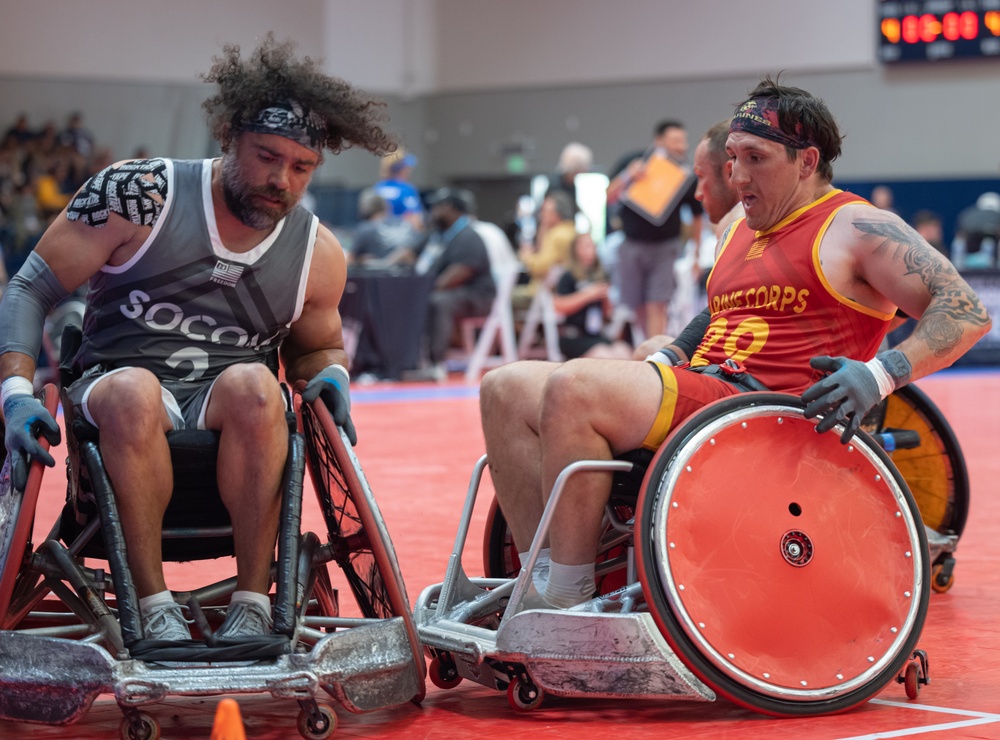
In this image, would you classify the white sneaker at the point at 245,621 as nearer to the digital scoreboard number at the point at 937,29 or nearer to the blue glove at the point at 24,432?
the blue glove at the point at 24,432

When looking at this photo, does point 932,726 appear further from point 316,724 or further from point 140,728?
point 140,728

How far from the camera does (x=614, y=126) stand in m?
22.2

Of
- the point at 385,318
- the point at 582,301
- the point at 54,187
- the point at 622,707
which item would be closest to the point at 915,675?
the point at 622,707

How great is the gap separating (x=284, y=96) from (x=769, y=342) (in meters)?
1.24

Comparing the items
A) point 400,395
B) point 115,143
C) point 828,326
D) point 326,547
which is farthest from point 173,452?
point 115,143

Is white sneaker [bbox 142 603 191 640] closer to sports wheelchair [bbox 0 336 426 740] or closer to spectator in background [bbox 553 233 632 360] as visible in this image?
sports wheelchair [bbox 0 336 426 740]

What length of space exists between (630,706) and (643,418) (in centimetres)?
62

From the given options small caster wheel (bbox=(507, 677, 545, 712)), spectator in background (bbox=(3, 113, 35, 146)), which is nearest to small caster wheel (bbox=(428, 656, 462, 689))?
small caster wheel (bbox=(507, 677, 545, 712))

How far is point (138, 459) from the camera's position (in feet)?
9.35

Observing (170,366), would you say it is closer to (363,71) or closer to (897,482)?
(897,482)

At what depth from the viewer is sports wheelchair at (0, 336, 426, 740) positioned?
2672mm

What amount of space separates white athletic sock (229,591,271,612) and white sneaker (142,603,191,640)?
0.12m

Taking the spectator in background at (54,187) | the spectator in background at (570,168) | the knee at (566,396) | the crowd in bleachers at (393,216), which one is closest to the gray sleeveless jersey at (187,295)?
the knee at (566,396)

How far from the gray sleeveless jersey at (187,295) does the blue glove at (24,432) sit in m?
0.30
